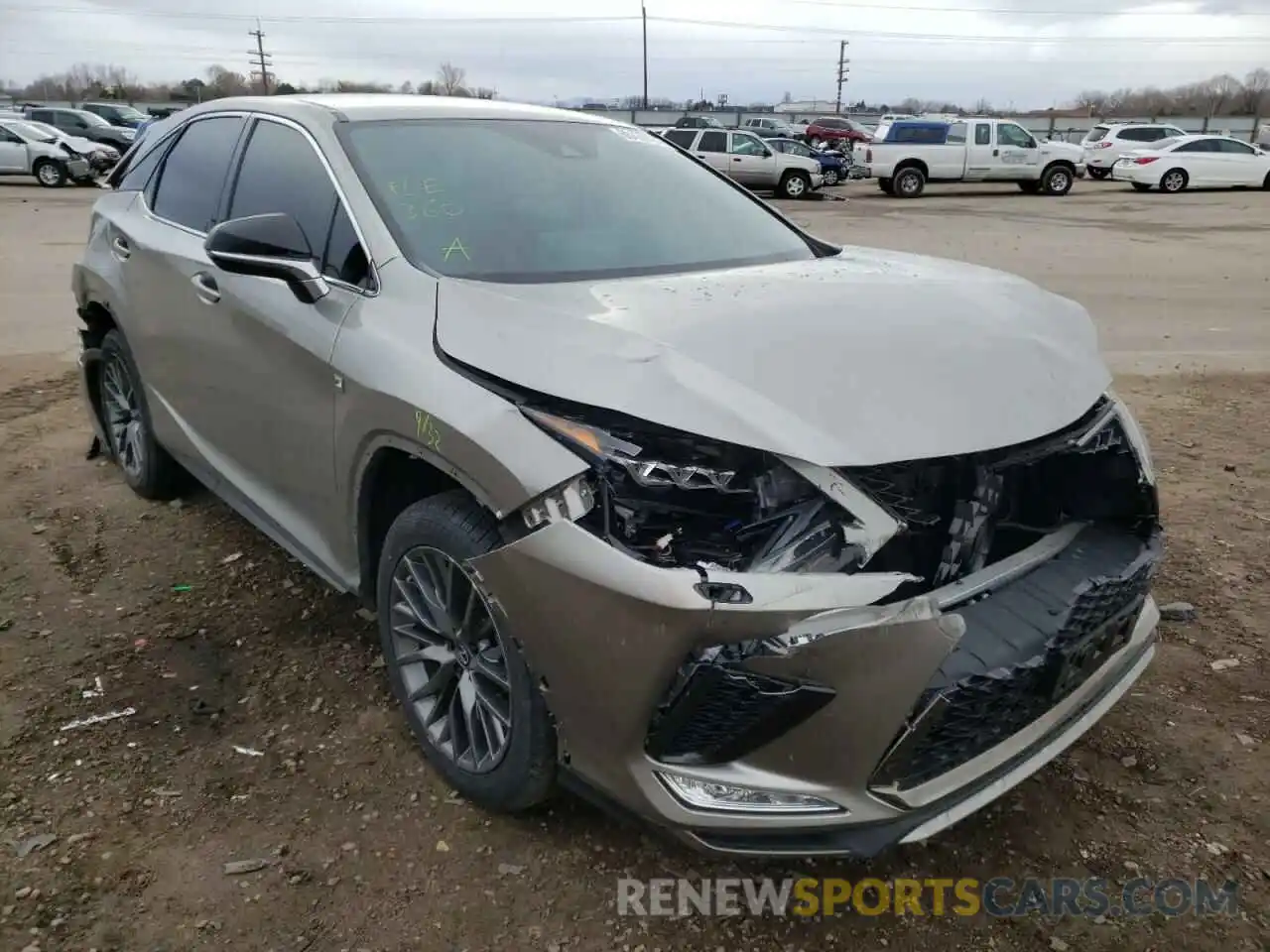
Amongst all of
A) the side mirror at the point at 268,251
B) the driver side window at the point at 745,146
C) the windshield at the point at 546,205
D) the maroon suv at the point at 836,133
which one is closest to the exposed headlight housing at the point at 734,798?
the windshield at the point at 546,205

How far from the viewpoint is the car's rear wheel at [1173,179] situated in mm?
25822

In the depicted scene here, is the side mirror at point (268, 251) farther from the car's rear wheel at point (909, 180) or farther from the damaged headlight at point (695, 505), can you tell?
the car's rear wheel at point (909, 180)

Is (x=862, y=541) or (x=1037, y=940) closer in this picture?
(x=862, y=541)

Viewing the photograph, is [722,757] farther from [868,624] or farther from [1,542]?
[1,542]

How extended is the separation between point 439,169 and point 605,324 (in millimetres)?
1128

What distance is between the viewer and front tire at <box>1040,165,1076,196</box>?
25.3 metres

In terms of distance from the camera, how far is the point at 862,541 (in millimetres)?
1997

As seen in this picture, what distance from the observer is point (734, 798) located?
205cm

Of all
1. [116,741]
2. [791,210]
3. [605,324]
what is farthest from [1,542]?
[791,210]

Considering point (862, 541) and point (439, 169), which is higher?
point (439, 169)

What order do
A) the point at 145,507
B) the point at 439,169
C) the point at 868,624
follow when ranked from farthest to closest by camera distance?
Result: the point at 145,507
the point at 439,169
the point at 868,624

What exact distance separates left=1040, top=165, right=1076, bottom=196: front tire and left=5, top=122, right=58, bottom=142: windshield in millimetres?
24458

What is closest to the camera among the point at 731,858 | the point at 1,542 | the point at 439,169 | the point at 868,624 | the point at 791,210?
the point at 868,624

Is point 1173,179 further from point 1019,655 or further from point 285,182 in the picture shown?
point 1019,655
